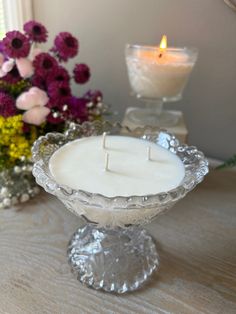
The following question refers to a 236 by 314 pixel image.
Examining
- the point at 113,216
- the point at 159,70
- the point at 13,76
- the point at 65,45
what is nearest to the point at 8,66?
the point at 13,76

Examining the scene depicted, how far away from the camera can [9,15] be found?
34.3 inches

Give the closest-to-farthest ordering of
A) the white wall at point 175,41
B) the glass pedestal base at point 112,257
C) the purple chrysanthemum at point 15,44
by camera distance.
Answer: the glass pedestal base at point 112,257, the purple chrysanthemum at point 15,44, the white wall at point 175,41

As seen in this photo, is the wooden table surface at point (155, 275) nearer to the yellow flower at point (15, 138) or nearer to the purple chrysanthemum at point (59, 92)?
the yellow flower at point (15, 138)

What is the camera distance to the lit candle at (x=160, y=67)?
2.36ft

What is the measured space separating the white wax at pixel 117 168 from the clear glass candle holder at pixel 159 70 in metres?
0.22

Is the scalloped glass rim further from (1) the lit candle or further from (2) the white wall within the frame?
(2) the white wall

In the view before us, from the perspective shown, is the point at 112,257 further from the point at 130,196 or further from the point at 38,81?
the point at 38,81

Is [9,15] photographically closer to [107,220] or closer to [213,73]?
[213,73]

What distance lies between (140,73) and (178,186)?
0.38 meters

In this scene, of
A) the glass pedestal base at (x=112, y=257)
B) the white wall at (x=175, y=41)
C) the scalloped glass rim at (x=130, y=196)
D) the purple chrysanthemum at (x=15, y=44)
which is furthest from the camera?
the white wall at (x=175, y=41)

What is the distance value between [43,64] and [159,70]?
0.25 m

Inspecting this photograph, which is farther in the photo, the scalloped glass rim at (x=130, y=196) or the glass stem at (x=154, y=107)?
the glass stem at (x=154, y=107)

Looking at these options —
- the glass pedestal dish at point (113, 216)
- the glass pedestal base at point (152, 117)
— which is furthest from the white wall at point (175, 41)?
the glass pedestal dish at point (113, 216)

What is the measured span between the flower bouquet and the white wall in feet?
0.50
